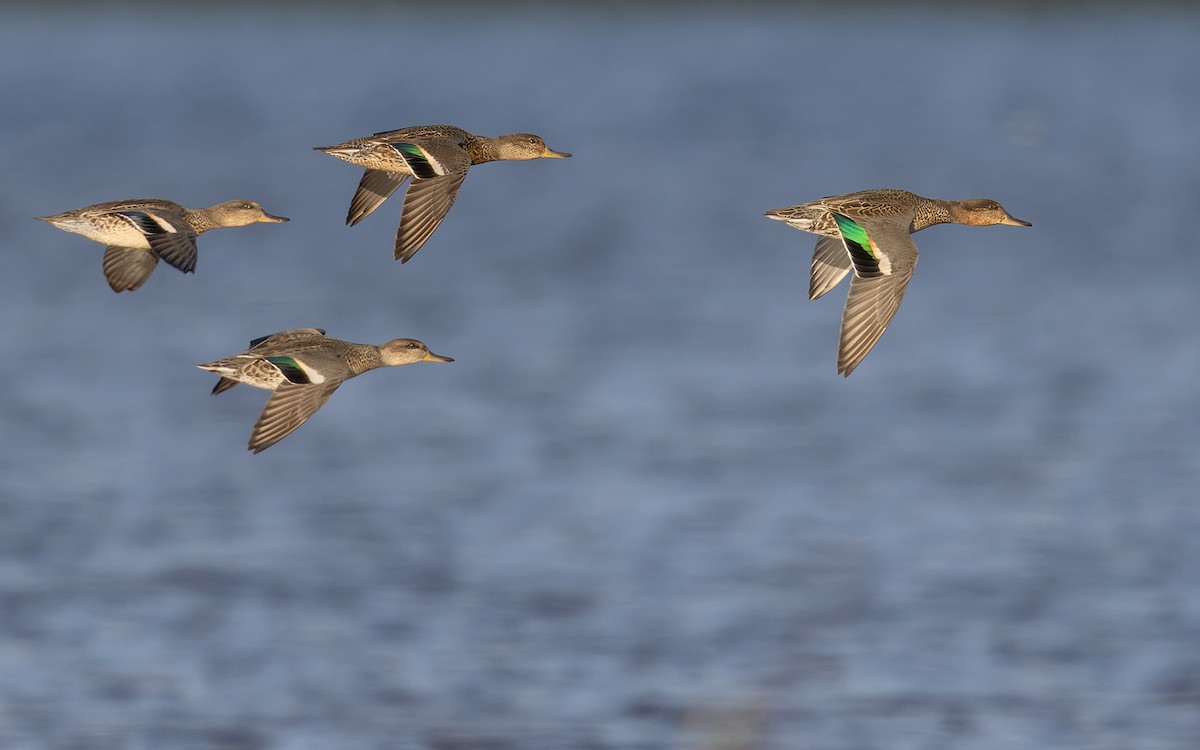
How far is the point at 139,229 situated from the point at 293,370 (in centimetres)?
51

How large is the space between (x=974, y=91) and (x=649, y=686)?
4908cm

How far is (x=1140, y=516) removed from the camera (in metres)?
20.7

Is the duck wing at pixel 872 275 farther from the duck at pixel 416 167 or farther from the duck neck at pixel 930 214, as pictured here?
the duck at pixel 416 167

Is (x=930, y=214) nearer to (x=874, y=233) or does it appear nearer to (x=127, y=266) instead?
(x=874, y=233)

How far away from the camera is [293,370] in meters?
5.18

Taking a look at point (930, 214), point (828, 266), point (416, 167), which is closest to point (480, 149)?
point (416, 167)

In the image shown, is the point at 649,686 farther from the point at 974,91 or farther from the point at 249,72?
the point at 249,72

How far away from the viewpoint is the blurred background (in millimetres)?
16141

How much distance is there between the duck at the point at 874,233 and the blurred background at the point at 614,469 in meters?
7.16

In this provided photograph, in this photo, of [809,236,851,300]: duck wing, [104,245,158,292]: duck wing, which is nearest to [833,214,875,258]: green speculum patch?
[809,236,851,300]: duck wing

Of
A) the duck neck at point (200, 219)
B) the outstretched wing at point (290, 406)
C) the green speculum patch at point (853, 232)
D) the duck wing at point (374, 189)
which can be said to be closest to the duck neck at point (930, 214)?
the green speculum patch at point (853, 232)

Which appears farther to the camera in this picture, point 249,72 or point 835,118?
point 249,72

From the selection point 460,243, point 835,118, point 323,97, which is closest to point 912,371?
point 460,243

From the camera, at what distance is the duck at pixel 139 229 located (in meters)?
4.84
